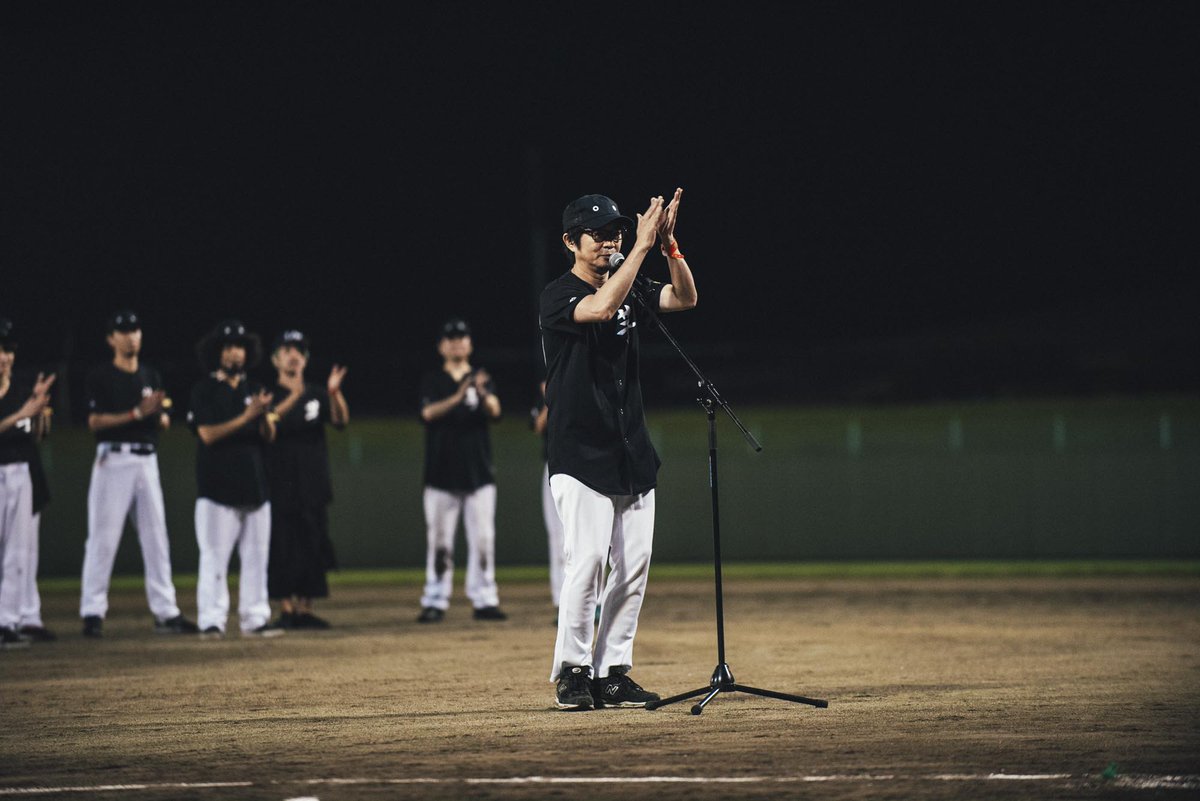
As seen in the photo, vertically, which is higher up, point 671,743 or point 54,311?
point 54,311

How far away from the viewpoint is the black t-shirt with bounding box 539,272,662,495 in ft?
23.3

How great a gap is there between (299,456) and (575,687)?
5919 millimetres

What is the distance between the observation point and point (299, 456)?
494 inches

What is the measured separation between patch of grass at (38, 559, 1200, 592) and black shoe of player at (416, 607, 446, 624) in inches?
184

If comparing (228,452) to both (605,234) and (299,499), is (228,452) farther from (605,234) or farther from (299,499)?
(605,234)

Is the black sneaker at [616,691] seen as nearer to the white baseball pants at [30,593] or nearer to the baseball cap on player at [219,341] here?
the baseball cap on player at [219,341]

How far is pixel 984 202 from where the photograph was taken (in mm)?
26141

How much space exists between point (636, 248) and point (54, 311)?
62.2 ft

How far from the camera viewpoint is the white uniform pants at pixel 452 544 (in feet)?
42.5

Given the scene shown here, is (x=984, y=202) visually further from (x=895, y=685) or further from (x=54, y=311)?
(x=895, y=685)

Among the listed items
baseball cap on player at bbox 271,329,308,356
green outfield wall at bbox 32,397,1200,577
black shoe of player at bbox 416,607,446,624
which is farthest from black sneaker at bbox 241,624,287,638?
green outfield wall at bbox 32,397,1200,577

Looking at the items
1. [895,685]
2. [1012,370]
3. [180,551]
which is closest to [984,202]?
[1012,370]

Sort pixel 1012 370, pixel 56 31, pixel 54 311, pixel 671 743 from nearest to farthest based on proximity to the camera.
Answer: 1. pixel 671 743
2. pixel 1012 370
3. pixel 54 311
4. pixel 56 31

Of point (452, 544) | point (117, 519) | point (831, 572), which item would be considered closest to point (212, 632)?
point (117, 519)
